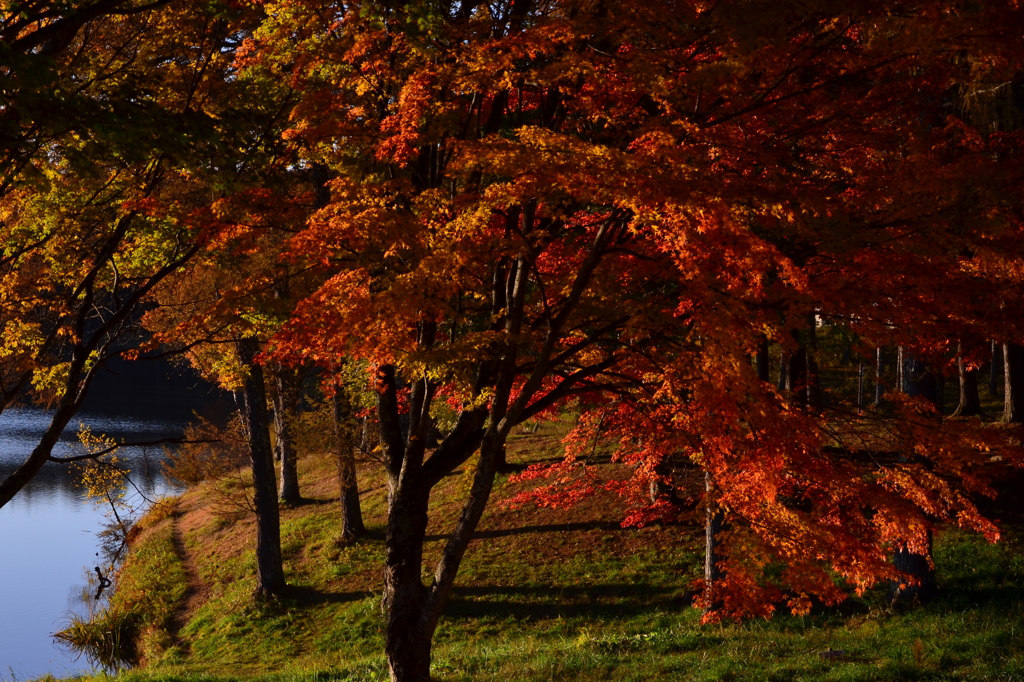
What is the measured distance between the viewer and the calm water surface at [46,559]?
55.4 ft

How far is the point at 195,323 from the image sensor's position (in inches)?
431

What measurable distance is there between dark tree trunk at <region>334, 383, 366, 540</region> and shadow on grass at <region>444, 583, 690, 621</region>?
14.4ft

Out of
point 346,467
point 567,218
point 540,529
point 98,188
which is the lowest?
point 540,529

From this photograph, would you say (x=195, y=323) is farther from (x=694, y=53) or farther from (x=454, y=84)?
(x=694, y=53)

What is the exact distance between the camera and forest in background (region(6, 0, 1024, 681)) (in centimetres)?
759

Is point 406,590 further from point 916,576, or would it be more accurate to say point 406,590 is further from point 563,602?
point 916,576

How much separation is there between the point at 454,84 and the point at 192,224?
3.86 meters

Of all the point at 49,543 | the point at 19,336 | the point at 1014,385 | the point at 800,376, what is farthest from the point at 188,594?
the point at 1014,385

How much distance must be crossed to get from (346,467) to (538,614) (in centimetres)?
643

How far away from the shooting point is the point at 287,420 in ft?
66.8

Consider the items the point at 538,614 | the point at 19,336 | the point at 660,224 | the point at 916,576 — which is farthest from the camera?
the point at 538,614

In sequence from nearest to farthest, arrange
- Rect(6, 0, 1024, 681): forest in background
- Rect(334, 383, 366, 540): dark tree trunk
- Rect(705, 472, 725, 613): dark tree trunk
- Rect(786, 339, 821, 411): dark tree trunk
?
Rect(6, 0, 1024, 681): forest in background, Rect(705, 472, 725, 613): dark tree trunk, Rect(786, 339, 821, 411): dark tree trunk, Rect(334, 383, 366, 540): dark tree trunk

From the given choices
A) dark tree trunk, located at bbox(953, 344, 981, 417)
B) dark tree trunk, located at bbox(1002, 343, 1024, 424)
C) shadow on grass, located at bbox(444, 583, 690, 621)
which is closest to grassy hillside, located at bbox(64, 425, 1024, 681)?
shadow on grass, located at bbox(444, 583, 690, 621)

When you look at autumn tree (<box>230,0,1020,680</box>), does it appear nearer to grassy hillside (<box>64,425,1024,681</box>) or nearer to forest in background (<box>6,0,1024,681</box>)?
forest in background (<box>6,0,1024,681</box>)
